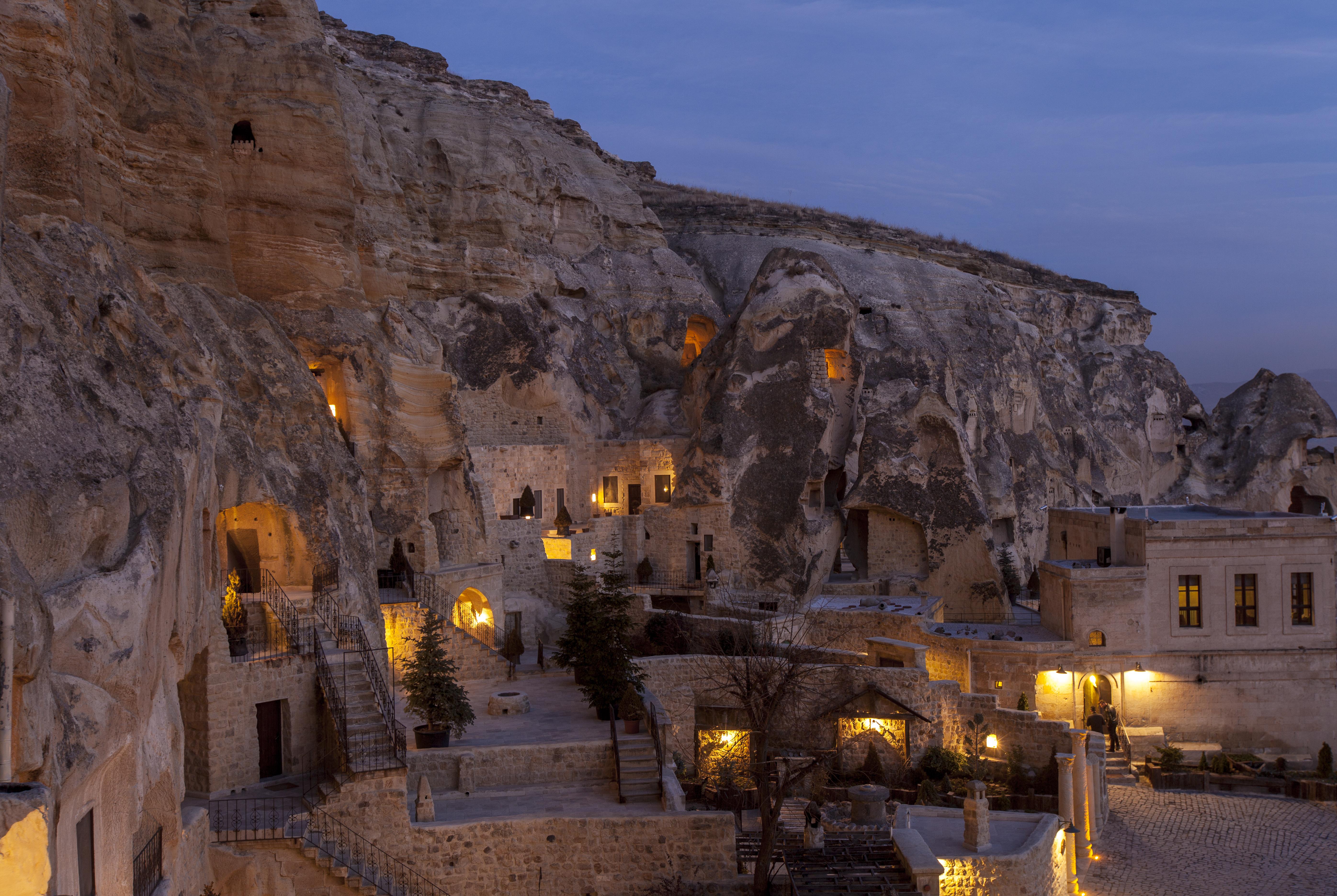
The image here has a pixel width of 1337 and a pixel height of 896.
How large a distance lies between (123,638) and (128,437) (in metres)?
2.70

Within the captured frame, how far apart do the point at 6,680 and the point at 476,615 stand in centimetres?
2279

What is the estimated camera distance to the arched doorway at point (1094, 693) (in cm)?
3011

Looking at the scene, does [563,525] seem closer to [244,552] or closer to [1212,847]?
[244,552]

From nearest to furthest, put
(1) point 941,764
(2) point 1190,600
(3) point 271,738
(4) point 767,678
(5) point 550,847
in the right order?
(5) point 550,847, (3) point 271,738, (4) point 767,678, (1) point 941,764, (2) point 1190,600

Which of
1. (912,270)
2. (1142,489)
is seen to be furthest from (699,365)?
(1142,489)

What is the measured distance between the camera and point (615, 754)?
20.0 meters

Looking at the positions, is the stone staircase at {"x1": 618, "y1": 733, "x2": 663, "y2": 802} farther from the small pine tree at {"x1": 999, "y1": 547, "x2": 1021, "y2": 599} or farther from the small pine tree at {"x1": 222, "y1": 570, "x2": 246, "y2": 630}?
the small pine tree at {"x1": 999, "y1": 547, "x2": 1021, "y2": 599}

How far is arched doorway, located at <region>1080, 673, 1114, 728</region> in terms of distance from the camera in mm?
30109

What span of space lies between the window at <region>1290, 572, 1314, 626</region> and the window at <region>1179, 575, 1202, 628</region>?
2558mm

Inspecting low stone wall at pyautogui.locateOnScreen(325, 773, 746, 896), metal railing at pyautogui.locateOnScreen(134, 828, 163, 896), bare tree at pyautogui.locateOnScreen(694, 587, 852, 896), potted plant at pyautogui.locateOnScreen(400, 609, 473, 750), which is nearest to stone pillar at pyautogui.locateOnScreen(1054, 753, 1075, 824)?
bare tree at pyautogui.locateOnScreen(694, 587, 852, 896)

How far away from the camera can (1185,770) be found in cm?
2759

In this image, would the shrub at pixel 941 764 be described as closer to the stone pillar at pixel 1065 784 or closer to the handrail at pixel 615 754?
the stone pillar at pixel 1065 784

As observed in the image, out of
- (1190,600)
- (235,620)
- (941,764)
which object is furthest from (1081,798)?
(235,620)

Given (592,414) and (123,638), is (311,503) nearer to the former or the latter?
(123,638)
